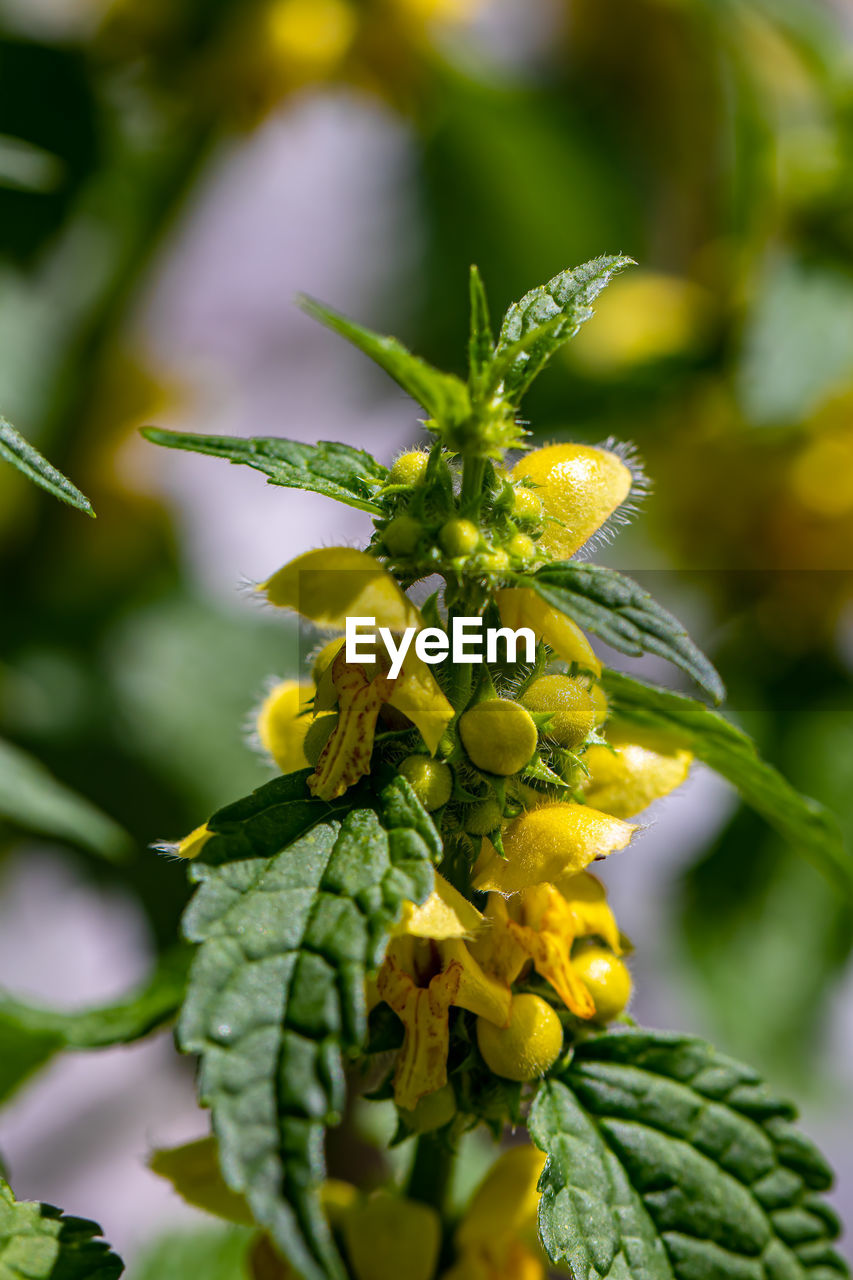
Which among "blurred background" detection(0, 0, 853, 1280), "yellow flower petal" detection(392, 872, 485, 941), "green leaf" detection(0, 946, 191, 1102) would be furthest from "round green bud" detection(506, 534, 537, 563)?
"blurred background" detection(0, 0, 853, 1280)

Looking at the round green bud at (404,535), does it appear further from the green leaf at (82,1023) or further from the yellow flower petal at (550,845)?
the green leaf at (82,1023)

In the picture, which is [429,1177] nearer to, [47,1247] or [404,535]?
[47,1247]

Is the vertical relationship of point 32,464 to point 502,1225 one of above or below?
above

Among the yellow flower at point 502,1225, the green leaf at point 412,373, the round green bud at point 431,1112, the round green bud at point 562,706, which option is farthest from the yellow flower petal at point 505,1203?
the green leaf at point 412,373

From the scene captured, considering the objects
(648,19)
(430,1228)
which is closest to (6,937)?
(430,1228)

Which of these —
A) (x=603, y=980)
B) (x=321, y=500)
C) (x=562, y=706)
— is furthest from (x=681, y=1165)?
(x=321, y=500)

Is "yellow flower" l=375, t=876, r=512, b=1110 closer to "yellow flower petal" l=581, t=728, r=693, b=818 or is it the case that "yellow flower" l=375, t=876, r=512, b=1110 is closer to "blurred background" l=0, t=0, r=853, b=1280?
"yellow flower petal" l=581, t=728, r=693, b=818

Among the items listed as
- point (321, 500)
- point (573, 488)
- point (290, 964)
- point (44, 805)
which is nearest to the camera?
point (290, 964)
